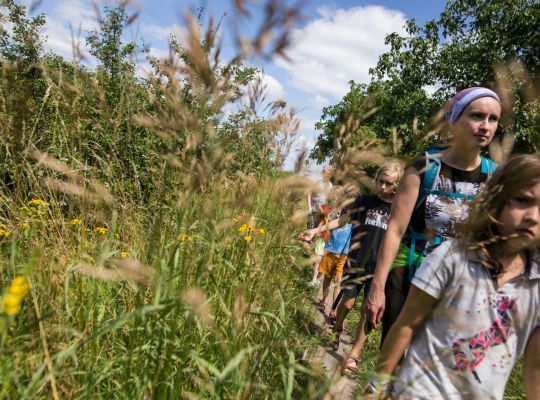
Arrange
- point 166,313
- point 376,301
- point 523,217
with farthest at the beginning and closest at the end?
point 376,301
point 523,217
point 166,313

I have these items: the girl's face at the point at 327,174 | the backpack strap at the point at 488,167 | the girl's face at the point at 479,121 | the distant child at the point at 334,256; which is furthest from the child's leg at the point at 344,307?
the girl's face at the point at 327,174

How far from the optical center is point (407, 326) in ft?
4.55

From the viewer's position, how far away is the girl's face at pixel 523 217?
1318 mm

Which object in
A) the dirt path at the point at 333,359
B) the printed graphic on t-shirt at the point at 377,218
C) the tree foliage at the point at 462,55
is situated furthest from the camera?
the tree foliage at the point at 462,55

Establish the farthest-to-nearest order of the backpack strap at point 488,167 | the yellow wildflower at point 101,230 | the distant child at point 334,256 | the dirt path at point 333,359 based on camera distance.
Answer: the distant child at point 334,256 < the backpack strap at point 488,167 < the yellow wildflower at point 101,230 < the dirt path at point 333,359

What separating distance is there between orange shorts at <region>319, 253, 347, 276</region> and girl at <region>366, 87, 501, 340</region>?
256cm

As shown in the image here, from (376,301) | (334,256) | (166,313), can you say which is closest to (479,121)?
(376,301)

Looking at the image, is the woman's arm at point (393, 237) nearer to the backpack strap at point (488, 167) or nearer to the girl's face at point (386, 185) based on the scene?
the backpack strap at point (488, 167)

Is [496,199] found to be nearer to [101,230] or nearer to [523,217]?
[523,217]

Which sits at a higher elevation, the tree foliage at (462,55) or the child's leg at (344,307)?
the tree foliage at (462,55)

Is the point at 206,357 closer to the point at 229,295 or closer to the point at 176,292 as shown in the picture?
the point at 229,295

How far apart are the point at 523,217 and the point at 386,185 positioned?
7.08 feet

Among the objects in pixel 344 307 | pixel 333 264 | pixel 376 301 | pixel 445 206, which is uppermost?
pixel 445 206

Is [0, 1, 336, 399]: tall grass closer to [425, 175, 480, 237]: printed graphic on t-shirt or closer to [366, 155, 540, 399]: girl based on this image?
[366, 155, 540, 399]: girl
